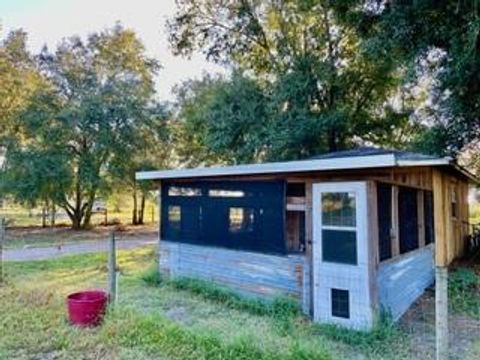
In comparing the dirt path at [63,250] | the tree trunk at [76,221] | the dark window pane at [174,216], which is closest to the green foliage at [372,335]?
the dark window pane at [174,216]

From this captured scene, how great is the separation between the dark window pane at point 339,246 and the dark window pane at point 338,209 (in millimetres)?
125

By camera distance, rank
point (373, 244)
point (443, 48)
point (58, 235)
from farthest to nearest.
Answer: point (58, 235) → point (443, 48) → point (373, 244)

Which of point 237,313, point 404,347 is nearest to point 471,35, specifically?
point 404,347

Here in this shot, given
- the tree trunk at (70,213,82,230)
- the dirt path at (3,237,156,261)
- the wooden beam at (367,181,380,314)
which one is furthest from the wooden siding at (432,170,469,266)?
the tree trunk at (70,213,82,230)

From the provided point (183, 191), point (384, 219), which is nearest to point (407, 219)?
point (384, 219)

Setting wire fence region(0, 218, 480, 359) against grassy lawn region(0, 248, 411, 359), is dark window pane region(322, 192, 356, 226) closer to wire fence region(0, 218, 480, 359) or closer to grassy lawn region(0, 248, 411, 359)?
grassy lawn region(0, 248, 411, 359)

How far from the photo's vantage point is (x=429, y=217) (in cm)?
835

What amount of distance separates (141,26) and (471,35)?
1541cm

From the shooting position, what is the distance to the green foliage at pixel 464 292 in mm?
6258

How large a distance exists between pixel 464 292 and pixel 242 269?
3694 mm

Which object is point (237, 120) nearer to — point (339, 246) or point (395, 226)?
point (395, 226)

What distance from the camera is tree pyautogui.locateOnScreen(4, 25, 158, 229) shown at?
16172 mm

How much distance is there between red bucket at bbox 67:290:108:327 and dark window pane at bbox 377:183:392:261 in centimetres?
351

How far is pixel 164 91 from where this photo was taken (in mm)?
20281
